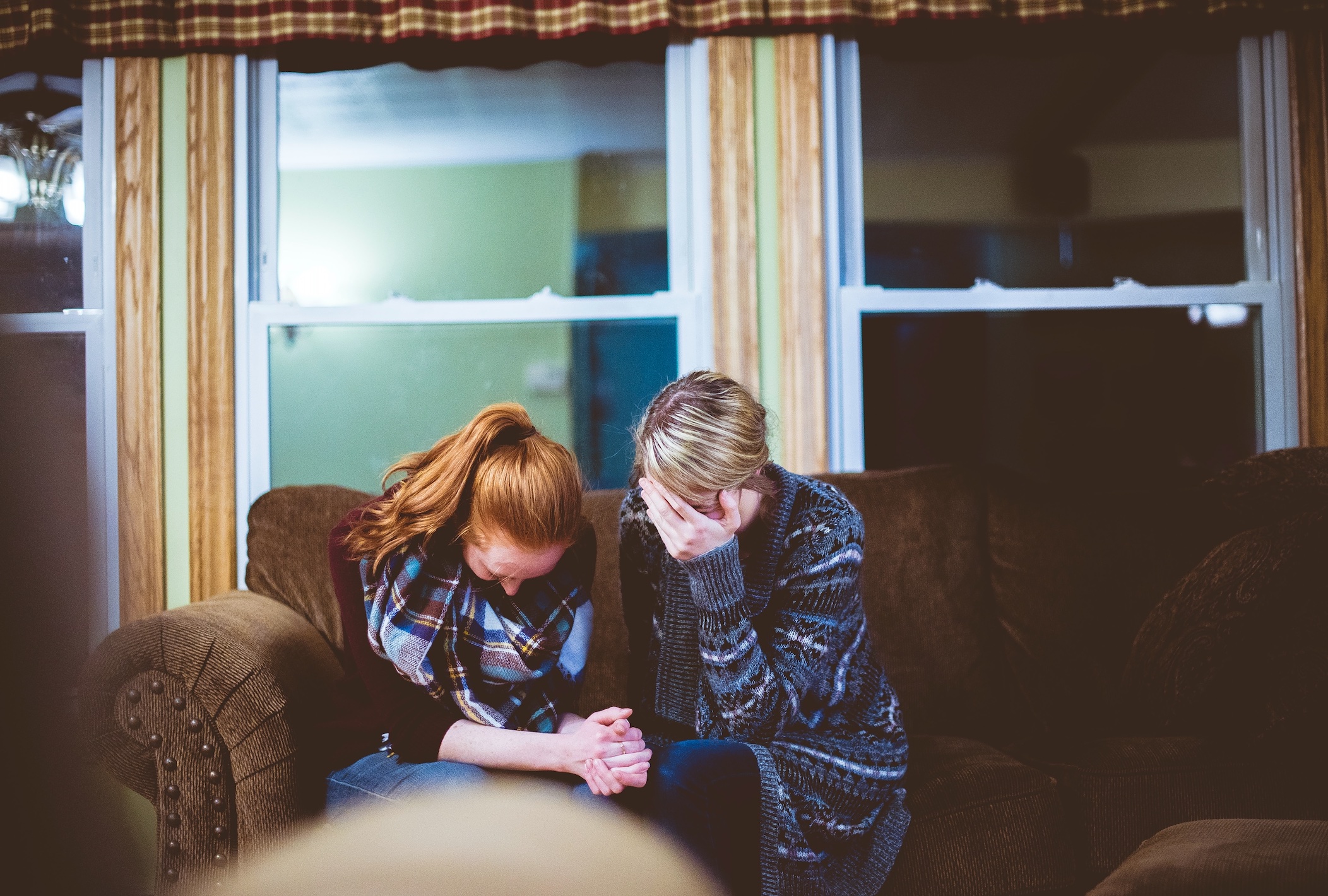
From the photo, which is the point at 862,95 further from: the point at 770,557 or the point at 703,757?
the point at 703,757

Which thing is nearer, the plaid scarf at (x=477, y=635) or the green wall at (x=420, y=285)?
the plaid scarf at (x=477, y=635)

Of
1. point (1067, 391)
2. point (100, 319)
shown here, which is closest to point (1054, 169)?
point (1067, 391)

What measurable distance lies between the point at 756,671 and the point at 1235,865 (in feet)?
2.03

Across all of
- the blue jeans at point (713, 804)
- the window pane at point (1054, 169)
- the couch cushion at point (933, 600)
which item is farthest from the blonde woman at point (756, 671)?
the window pane at point (1054, 169)

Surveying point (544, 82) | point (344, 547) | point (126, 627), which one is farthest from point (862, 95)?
point (126, 627)

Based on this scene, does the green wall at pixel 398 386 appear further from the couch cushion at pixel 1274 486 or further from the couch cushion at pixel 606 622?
the couch cushion at pixel 1274 486

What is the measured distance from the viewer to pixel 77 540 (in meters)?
0.51

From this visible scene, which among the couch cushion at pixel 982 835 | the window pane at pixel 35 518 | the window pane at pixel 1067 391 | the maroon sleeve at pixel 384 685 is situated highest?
the window pane at pixel 1067 391

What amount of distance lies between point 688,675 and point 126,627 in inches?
35.0

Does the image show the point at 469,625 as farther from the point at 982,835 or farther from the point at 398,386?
the point at 398,386

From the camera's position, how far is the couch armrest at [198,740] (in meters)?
1.36

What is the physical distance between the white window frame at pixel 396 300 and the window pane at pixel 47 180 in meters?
0.46

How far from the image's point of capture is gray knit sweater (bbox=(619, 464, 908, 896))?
1343mm

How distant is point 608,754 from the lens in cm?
126
